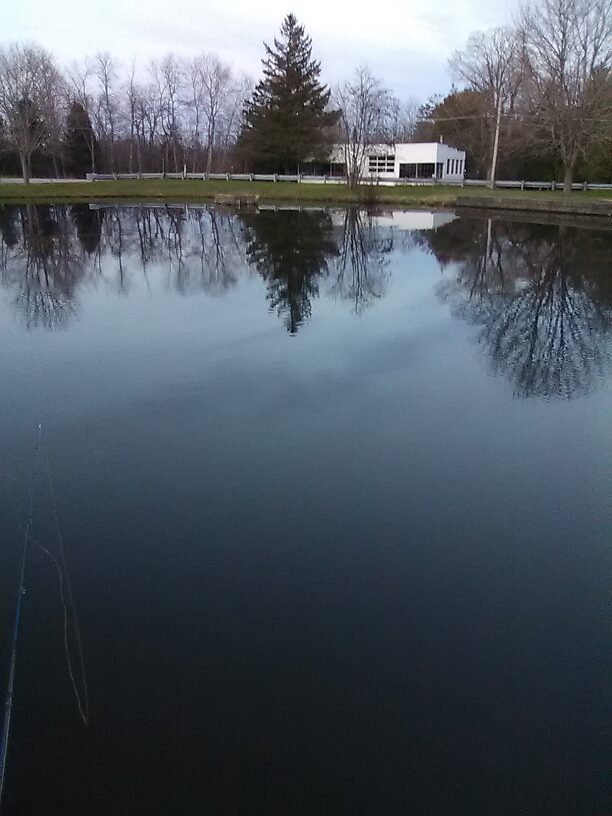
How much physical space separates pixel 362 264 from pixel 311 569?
1249cm

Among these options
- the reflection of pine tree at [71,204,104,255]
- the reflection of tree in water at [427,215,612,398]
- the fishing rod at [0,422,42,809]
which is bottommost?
the fishing rod at [0,422,42,809]

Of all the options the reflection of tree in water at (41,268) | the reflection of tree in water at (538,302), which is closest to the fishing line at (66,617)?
the reflection of tree in water at (538,302)

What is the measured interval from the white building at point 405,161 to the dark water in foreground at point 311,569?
36.6 m

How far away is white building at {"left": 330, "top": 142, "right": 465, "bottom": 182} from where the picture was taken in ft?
141

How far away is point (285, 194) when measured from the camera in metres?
36.2

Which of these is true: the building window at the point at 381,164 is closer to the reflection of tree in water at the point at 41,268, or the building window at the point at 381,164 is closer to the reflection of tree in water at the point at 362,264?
the reflection of tree in water at the point at 362,264

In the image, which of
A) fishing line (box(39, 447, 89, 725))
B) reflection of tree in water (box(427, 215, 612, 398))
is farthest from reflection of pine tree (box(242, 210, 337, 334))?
fishing line (box(39, 447, 89, 725))

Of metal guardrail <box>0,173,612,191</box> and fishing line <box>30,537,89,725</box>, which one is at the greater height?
metal guardrail <box>0,173,612,191</box>

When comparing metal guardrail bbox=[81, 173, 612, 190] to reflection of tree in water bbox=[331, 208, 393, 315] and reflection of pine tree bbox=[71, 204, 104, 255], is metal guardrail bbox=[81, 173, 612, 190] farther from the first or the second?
reflection of tree in water bbox=[331, 208, 393, 315]

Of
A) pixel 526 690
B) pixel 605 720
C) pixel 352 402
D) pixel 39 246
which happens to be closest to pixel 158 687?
pixel 526 690

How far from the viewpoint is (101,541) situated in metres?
4.47

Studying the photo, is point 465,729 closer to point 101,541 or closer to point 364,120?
point 101,541

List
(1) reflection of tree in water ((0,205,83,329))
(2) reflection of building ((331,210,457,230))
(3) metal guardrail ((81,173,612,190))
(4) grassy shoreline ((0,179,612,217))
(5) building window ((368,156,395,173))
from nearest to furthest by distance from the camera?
(1) reflection of tree in water ((0,205,83,329)) < (2) reflection of building ((331,210,457,230)) < (4) grassy shoreline ((0,179,612,217)) < (3) metal guardrail ((81,173,612,190)) < (5) building window ((368,156,395,173))

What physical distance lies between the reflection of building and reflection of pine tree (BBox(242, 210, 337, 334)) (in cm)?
190
